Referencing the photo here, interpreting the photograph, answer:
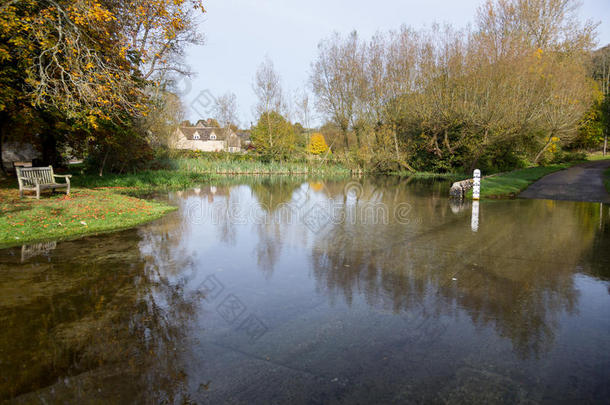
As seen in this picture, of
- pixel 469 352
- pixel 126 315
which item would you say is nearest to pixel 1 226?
pixel 126 315

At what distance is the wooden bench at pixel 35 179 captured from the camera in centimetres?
1049

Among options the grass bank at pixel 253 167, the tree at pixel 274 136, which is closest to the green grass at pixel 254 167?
the grass bank at pixel 253 167

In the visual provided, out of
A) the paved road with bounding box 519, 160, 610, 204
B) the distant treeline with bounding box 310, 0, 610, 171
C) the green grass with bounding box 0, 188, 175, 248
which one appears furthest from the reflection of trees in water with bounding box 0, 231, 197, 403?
the distant treeline with bounding box 310, 0, 610, 171

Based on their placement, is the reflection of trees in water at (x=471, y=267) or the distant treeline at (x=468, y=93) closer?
the reflection of trees in water at (x=471, y=267)

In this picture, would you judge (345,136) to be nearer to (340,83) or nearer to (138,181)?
(340,83)

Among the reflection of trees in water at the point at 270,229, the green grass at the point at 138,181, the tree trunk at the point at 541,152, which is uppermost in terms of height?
the tree trunk at the point at 541,152

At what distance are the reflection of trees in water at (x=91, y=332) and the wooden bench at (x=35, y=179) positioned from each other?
5621 mm

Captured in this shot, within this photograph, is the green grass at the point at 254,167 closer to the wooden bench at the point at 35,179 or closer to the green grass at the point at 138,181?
the green grass at the point at 138,181

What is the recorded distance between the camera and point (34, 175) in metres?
11.3

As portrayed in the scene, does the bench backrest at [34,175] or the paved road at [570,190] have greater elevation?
the bench backrest at [34,175]

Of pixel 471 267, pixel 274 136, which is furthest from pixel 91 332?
pixel 274 136

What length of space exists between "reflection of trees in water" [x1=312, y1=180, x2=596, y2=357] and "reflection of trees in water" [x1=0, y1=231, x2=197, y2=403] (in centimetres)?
216

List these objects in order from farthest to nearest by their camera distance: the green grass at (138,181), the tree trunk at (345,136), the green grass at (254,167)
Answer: the tree trunk at (345,136), the green grass at (254,167), the green grass at (138,181)

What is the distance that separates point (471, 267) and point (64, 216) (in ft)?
29.3
